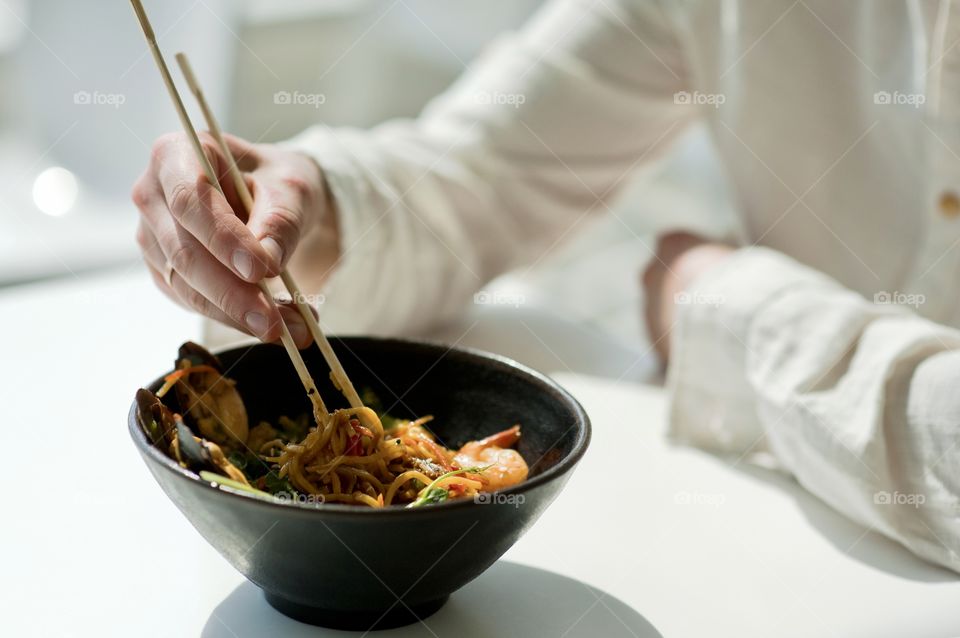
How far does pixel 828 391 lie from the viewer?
3.26ft

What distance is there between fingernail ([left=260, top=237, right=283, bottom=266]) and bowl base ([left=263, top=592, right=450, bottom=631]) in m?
0.26

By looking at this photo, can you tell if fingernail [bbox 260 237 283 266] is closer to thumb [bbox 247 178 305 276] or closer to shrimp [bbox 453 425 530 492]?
thumb [bbox 247 178 305 276]

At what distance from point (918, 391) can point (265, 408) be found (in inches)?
24.0

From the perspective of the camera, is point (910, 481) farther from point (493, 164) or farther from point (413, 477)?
point (493, 164)

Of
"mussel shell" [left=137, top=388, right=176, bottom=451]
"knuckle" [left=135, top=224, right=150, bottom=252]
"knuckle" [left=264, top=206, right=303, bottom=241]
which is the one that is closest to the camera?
"mussel shell" [left=137, top=388, right=176, bottom=451]

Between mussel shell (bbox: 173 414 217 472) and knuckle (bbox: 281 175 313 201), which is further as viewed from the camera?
knuckle (bbox: 281 175 313 201)

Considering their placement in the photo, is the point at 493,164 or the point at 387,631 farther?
the point at 493,164

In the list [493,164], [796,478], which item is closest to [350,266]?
[493,164]

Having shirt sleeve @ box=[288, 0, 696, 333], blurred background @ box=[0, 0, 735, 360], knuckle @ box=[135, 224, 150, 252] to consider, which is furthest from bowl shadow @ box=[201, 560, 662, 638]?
blurred background @ box=[0, 0, 735, 360]

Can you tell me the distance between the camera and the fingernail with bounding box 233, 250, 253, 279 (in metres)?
0.76

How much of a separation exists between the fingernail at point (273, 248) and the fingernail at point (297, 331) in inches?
2.5

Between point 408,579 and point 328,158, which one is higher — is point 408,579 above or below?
below

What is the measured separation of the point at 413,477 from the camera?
79cm

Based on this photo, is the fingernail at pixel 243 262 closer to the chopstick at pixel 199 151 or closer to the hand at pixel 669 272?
the chopstick at pixel 199 151
